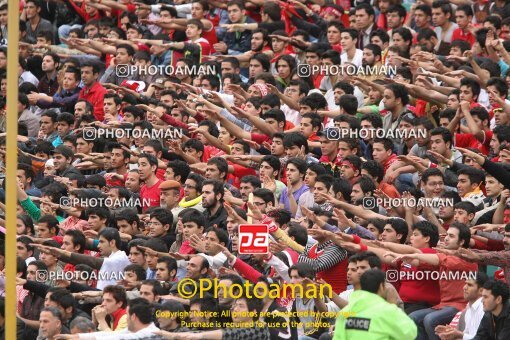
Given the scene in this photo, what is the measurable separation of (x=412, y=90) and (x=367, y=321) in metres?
6.93

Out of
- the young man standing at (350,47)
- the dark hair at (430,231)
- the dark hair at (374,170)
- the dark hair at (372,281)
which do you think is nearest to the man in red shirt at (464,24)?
the young man standing at (350,47)

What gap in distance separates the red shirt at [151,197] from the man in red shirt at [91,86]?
3417 mm

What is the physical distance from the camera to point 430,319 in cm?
1534

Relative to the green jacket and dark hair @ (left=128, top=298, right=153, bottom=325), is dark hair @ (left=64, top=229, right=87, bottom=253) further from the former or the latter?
the green jacket

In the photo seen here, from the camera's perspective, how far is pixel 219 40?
23.9m

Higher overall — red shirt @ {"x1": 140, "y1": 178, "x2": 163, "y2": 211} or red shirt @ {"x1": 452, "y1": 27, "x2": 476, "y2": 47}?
red shirt @ {"x1": 452, "y1": 27, "x2": 476, "y2": 47}

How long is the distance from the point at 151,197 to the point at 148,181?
241 mm

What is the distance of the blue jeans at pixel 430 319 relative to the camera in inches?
603

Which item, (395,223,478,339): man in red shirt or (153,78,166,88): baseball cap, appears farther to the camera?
(153,78,166,88): baseball cap

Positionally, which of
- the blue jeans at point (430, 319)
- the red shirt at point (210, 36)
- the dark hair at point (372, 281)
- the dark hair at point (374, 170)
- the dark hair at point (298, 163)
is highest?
the dark hair at point (372, 281)

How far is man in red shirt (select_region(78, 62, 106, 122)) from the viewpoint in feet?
72.9

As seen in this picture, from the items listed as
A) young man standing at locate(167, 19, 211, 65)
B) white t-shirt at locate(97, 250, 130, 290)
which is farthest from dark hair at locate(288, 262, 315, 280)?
young man standing at locate(167, 19, 211, 65)

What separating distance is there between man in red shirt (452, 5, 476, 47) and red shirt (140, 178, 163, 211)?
203 inches

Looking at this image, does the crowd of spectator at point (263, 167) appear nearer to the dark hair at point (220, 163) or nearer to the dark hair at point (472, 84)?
the dark hair at point (472, 84)
